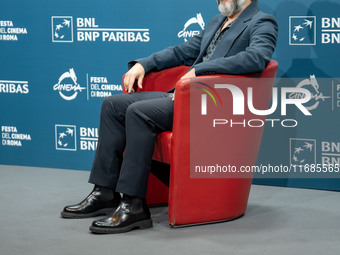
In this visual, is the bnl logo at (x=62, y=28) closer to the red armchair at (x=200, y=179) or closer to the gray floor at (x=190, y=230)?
the gray floor at (x=190, y=230)

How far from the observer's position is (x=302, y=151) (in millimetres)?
3355

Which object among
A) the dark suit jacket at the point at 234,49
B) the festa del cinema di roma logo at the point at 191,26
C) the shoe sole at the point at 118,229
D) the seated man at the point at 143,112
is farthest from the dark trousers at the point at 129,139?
the festa del cinema di roma logo at the point at 191,26

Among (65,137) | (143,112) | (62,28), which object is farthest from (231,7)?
(65,137)

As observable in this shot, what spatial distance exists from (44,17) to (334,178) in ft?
6.77

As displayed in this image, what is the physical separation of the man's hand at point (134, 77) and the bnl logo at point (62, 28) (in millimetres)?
1045

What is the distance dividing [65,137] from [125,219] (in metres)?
1.49

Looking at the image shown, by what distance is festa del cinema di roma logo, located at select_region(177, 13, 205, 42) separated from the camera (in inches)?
138

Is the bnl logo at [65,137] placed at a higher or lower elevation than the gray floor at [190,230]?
higher

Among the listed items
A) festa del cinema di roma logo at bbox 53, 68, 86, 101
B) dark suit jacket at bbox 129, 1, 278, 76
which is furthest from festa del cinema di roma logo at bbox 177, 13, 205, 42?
festa del cinema di roma logo at bbox 53, 68, 86, 101

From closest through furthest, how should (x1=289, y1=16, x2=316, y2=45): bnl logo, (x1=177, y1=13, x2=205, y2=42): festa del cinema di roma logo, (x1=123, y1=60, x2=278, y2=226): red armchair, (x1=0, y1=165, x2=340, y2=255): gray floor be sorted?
1. (x1=0, y1=165, x2=340, y2=255): gray floor
2. (x1=123, y1=60, x2=278, y2=226): red armchair
3. (x1=289, y1=16, x2=316, y2=45): bnl logo
4. (x1=177, y1=13, x2=205, y2=42): festa del cinema di roma logo

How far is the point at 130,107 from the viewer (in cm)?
266

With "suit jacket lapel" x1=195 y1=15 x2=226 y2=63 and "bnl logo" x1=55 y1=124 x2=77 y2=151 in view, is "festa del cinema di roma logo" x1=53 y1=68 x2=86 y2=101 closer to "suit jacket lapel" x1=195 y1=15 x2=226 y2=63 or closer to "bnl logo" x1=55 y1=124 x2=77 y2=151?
"bnl logo" x1=55 y1=124 x2=77 y2=151

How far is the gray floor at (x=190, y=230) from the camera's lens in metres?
2.40

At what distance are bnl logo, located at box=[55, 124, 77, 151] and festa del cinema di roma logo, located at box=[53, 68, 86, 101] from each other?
0.19m
